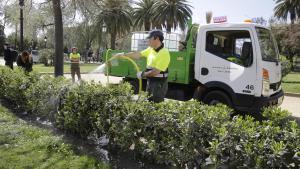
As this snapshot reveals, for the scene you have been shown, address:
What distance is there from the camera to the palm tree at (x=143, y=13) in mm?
42281

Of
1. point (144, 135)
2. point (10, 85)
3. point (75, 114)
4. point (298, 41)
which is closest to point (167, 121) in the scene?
point (144, 135)

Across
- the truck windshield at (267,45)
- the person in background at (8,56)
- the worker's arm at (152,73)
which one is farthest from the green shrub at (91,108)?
the person in background at (8,56)

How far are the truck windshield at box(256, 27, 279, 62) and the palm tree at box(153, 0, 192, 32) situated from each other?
31375 mm

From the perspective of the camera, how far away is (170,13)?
3953 centimetres

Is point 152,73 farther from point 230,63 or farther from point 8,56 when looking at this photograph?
point 8,56

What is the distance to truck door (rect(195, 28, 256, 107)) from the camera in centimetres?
747

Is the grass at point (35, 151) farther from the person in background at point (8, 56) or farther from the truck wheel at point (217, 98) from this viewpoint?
the person in background at point (8, 56)

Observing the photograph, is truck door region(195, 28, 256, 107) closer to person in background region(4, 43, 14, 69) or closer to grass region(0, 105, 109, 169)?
grass region(0, 105, 109, 169)

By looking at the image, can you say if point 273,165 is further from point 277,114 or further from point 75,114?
point 75,114

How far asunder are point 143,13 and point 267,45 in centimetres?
3581

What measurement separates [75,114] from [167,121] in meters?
2.15

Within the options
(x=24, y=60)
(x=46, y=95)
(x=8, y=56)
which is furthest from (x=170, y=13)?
(x=46, y=95)

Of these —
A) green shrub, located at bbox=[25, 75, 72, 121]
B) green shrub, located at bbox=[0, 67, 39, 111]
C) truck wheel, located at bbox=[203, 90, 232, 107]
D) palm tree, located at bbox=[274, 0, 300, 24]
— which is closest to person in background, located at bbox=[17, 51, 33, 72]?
green shrub, located at bbox=[0, 67, 39, 111]

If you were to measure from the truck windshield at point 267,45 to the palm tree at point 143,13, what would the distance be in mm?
34780
